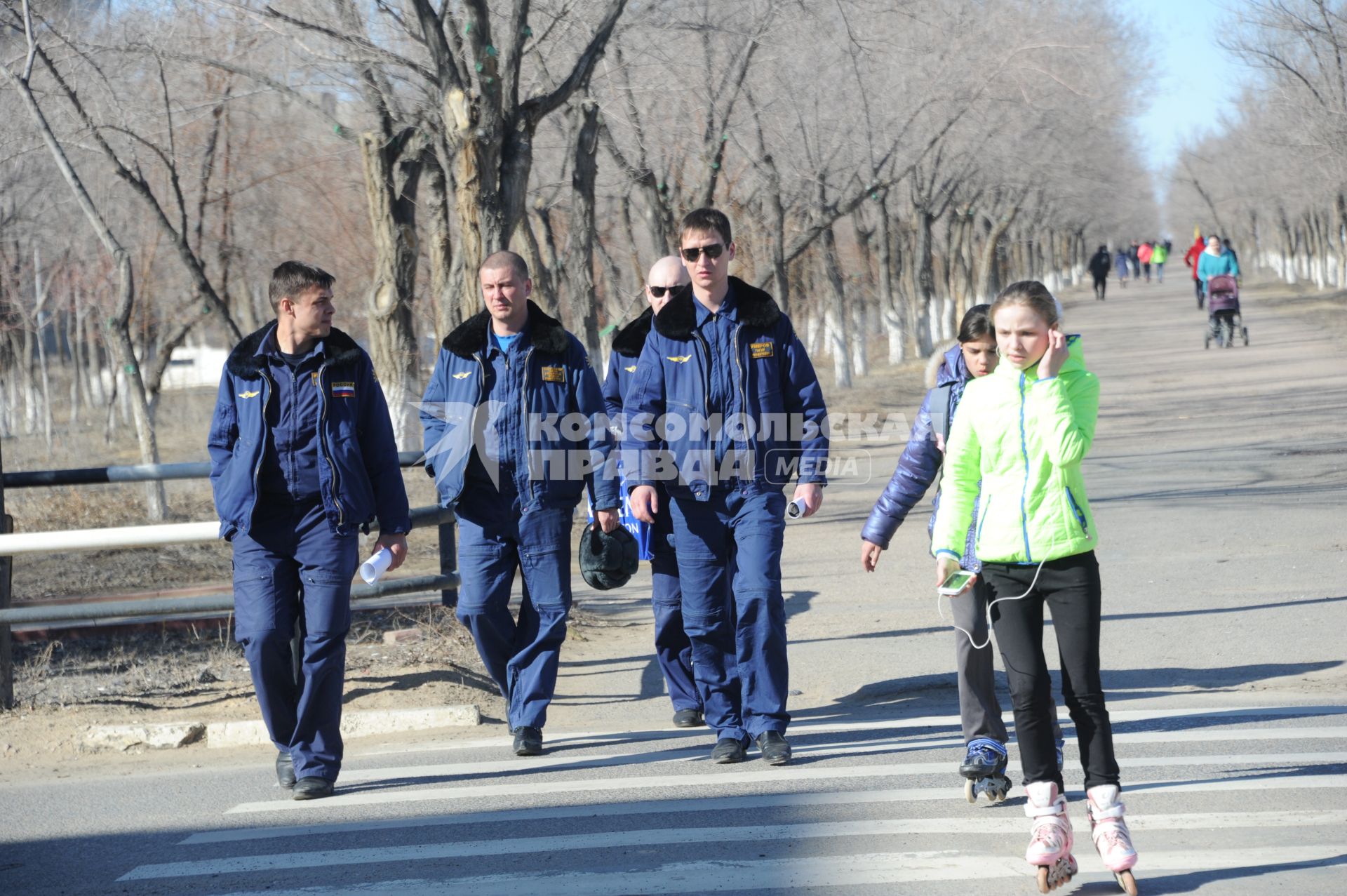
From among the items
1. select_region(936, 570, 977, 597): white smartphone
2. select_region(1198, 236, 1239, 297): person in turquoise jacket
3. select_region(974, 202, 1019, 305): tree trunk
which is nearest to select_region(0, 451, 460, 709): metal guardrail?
select_region(936, 570, 977, 597): white smartphone

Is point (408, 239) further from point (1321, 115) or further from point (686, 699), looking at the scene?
point (1321, 115)

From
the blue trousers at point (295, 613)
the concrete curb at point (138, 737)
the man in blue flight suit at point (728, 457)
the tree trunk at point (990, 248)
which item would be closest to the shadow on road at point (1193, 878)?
the man in blue flight suit at point (728, 457)

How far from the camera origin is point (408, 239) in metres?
18.4

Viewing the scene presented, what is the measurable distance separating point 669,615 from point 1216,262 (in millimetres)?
23196

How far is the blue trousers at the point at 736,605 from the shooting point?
6082 mm

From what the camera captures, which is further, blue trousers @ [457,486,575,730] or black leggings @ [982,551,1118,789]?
blue trousers @ [457,486,575,730]

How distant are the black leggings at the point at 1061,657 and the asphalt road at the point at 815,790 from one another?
0.37 m

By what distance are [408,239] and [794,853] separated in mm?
14455

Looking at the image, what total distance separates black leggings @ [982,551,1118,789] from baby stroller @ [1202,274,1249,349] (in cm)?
2508

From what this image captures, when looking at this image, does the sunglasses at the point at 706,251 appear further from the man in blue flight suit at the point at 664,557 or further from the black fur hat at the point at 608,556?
the black fur hat at the point at 608,556

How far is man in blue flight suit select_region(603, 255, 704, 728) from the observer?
677cm

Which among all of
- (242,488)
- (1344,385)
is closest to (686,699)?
(242,488)

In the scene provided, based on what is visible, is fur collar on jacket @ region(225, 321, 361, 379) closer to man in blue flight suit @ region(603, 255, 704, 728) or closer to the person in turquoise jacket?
man in blue flight suit @ region(603, 255, 704, 728)

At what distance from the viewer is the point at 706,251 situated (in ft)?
20.1
